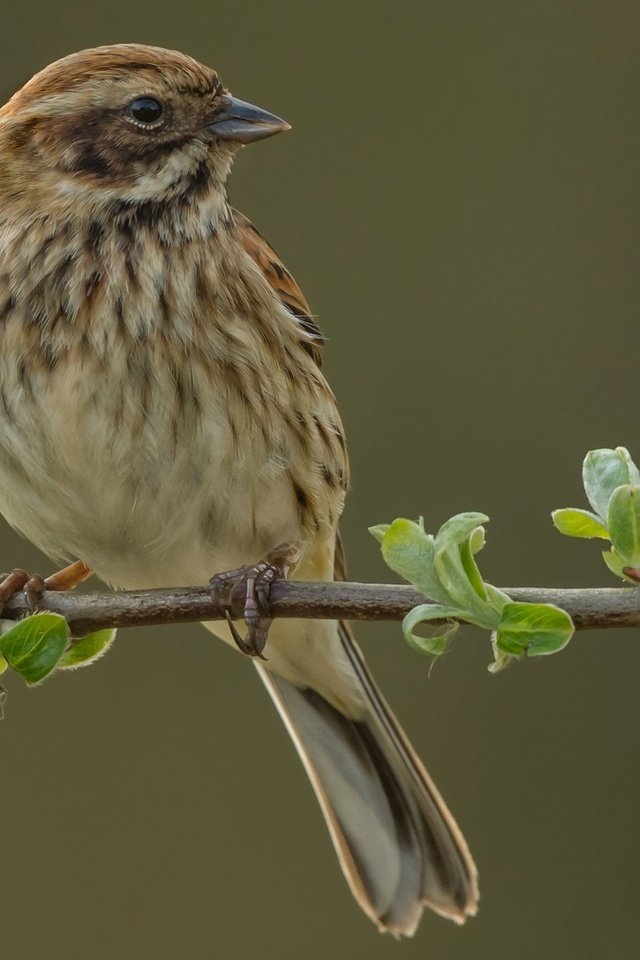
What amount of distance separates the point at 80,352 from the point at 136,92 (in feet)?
1.64

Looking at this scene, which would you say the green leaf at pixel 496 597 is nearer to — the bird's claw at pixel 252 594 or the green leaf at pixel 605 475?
the green leaf at pixel 605 475

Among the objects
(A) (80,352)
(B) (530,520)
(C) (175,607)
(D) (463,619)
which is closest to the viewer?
(D) (463,619)

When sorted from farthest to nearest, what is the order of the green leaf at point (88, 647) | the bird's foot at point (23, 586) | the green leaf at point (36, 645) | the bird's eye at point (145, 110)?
the bird's eye at point (145, 110) < the bird's foot at point (23, 586) < the green leaf at point (88, 647) < the green leaf at point (36, 645)

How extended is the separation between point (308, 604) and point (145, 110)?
1.14m

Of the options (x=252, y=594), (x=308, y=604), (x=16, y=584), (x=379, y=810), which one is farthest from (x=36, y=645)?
(x=379, y=810)

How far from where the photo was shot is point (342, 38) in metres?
5.66

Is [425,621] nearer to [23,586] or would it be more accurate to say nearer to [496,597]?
[496,597]

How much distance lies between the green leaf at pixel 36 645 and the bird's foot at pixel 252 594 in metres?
0.37

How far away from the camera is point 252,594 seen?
2.57 meters

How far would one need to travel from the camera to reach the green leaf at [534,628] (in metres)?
1.92

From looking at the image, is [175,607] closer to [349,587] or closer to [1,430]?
[349,587]

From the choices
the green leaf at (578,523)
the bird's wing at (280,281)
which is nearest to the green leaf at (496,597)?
the green leaf at (578,523)

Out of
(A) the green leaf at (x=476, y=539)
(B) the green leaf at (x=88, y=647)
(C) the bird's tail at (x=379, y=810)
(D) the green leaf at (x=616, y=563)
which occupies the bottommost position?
(C) the bird's tail at (x=379, y=810)

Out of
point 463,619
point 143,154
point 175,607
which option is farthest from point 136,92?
point 463,619
